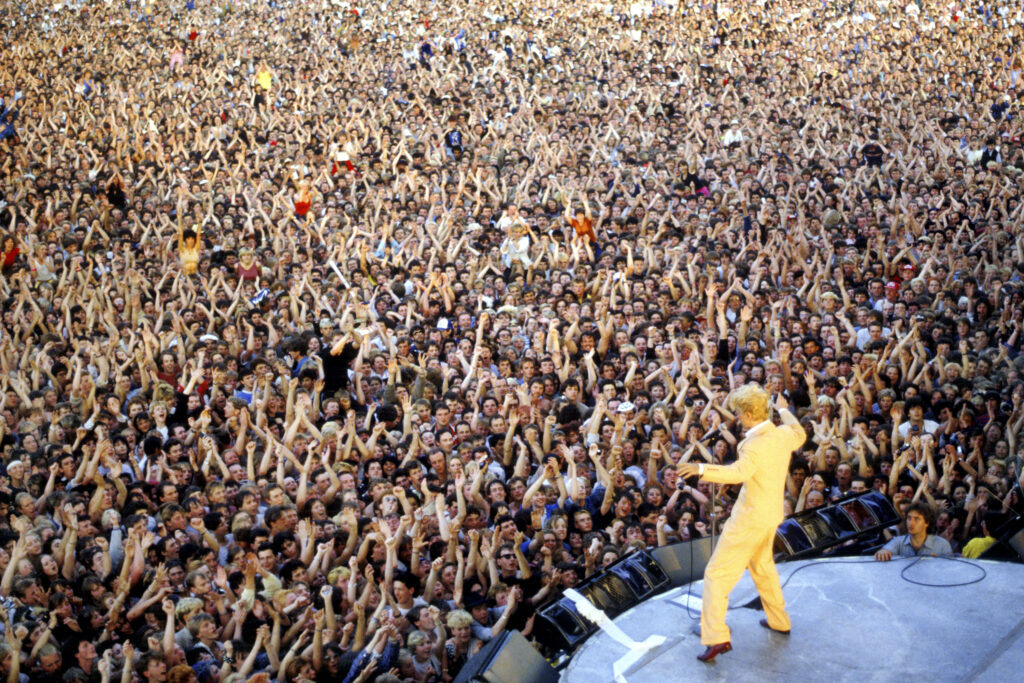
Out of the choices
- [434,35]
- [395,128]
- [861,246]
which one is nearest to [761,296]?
[861,246]

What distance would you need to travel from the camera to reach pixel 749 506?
448cm

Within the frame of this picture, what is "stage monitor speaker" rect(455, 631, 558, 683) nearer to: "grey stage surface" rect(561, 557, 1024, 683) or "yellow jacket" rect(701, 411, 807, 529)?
"grey stage surface" rect(561, 557, 1024, 683)

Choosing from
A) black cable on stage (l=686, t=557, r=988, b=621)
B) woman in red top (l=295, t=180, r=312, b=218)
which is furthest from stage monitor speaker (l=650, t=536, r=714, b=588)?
woman in red top (l=295, t=180, r=312, b=218)

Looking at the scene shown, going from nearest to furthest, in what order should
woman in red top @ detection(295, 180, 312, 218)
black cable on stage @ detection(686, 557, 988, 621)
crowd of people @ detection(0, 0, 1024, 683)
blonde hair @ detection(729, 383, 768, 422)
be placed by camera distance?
1. blonde hair @ detection(729, 383, 768, 422)
2. black cable on stage @ detection(686, 557, 988, 621)
3. crowd of people @ detection(0, 0, 1024, 683)
4. woman in red top @ detection(295, 180, 312, 218)

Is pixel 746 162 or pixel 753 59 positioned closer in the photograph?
pixel 746 162

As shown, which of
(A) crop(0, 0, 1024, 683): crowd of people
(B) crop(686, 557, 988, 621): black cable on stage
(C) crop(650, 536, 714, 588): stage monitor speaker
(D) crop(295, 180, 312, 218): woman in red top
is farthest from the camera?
(D) crop(295, 180, 312, 218): woman in red top

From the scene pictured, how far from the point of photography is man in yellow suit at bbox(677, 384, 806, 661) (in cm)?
443

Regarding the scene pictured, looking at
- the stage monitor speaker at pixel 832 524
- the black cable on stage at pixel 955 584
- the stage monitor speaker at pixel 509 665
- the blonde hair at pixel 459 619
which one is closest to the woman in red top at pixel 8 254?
the blonde hair at pixel 459 619

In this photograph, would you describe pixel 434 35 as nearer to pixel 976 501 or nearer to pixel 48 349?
pixel 48 349

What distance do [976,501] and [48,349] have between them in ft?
21.8

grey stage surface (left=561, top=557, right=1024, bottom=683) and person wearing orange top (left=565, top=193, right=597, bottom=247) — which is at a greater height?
person wearing orange top (left=565, top=193, right=597, bottom=247)

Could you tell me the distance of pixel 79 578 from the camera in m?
6.07

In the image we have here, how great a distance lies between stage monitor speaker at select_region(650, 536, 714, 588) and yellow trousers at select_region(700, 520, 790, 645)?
797 millimetres

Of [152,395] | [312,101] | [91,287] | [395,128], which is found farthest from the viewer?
[312,101]
